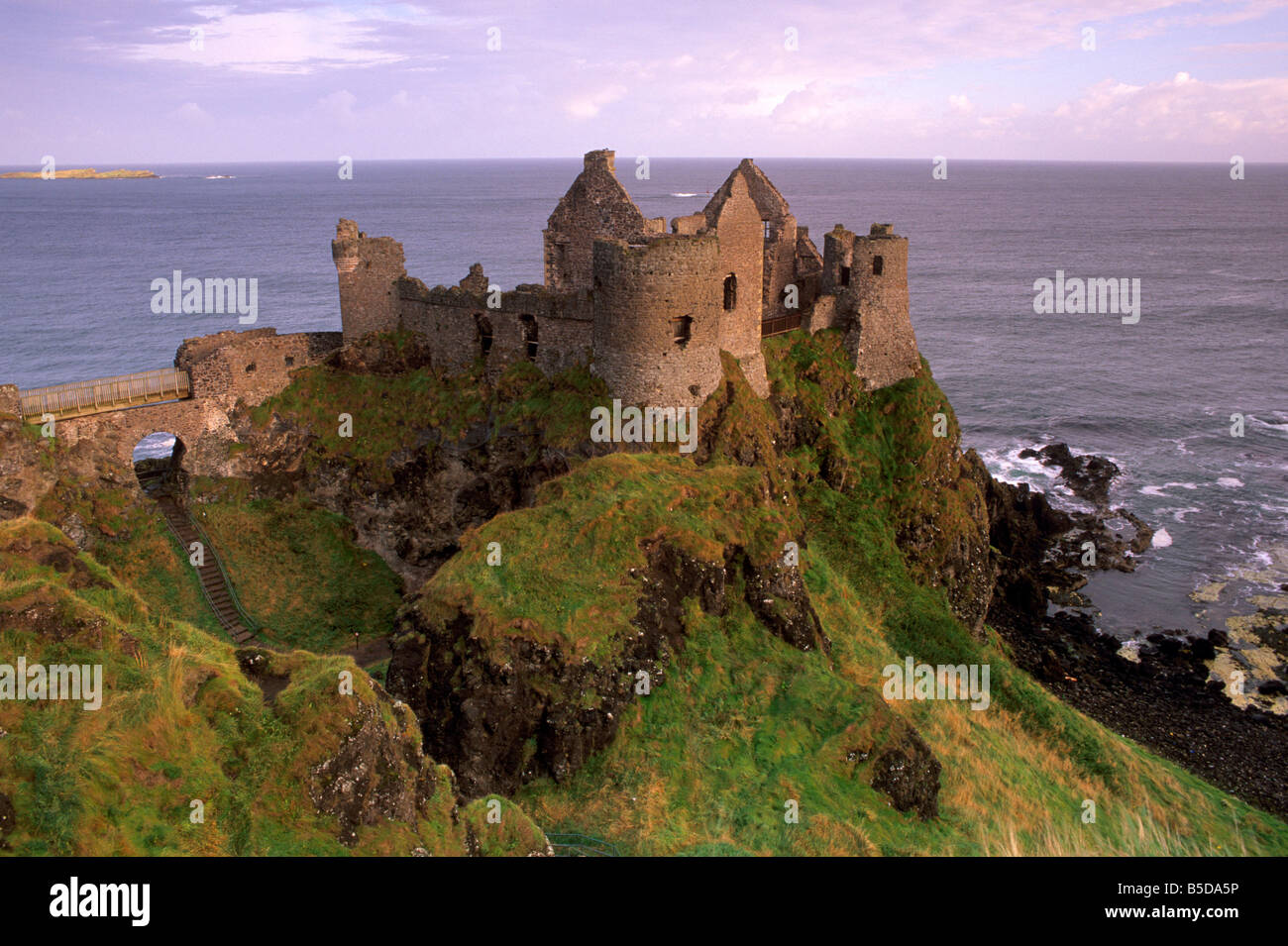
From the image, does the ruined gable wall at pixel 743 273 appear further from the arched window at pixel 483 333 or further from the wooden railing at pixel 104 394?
the wooden railing at pixel 104 394

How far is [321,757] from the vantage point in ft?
37.0

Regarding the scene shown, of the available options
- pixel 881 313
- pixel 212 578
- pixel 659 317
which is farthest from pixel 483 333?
pixel 881 313

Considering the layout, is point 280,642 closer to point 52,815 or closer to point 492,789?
point 492,789

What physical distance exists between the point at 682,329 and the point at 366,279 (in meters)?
15.1

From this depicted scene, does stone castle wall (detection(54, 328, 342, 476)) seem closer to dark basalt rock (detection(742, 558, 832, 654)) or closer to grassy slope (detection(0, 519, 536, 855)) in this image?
grassy slope (detection(0, 519, 536, 855))

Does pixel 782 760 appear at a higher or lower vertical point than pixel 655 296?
lower

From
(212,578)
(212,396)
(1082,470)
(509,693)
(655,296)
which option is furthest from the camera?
(1082,470)

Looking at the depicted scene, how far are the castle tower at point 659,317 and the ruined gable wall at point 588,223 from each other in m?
5.77

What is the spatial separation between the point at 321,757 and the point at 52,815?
2816 mm

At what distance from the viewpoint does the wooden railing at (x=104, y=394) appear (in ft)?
102

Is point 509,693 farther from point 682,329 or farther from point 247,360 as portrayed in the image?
point 247,360

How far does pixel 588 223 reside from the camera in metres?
36.4

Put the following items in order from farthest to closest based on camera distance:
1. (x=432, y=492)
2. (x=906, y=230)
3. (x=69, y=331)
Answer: (x=906, y=230) → (x=69, y=331) → (x=432, y=492)
